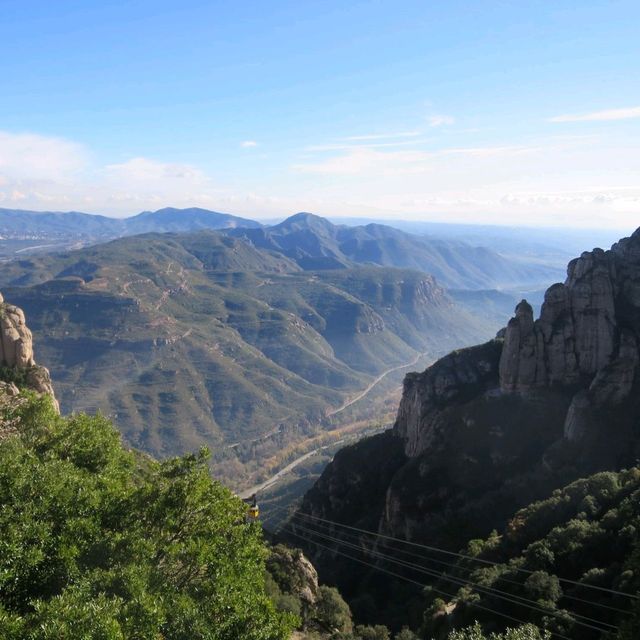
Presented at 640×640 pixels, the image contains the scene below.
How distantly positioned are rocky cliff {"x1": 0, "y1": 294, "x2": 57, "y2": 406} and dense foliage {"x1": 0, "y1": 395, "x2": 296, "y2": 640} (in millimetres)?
41095

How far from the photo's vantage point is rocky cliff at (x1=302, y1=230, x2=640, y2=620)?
211 ft

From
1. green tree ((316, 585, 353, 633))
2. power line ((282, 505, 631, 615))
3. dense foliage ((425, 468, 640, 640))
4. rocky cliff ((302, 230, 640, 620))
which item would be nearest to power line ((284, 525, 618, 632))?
dense foliage ((425, 468, 640, 640))

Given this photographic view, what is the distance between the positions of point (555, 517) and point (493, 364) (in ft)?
130

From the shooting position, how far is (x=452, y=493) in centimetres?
7019

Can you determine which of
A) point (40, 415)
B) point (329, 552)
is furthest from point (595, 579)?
point (329, 552)

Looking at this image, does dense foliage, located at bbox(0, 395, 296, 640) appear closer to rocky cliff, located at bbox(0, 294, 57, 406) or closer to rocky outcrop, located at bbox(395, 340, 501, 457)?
rocky cliff, located at bbox(0, 294, 57, 406)

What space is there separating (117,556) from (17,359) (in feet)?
196

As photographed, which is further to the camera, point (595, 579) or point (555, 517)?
point (555, 517)

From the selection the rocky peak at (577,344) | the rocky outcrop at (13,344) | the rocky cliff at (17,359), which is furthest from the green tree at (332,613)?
the rocky outcrop at (13,344)

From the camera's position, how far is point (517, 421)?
245 feet

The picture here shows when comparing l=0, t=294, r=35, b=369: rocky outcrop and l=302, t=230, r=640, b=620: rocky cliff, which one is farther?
l=0, t=294, r=35, b=369: rocky outcrop

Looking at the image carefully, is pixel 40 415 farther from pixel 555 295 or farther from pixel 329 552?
A: pixel 555 295

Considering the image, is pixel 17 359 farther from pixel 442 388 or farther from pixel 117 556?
pixel 442 388

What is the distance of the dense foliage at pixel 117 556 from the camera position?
19453 millimetres
